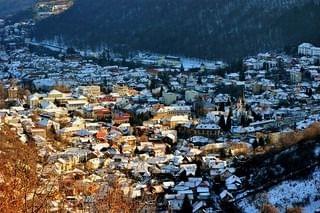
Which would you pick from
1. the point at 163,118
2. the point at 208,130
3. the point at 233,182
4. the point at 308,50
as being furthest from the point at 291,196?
the point at 308,50

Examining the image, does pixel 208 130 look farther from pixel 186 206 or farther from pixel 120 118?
pixel 186 206

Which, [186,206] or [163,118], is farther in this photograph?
[163,118]

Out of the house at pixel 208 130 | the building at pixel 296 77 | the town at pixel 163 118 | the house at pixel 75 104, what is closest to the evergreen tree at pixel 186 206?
the town at pixel 163 118

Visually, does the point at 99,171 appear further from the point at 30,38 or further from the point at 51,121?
the point at 30,38

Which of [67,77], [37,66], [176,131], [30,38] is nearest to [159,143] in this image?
[176,131]

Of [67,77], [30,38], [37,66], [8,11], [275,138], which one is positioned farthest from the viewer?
[8,11]
